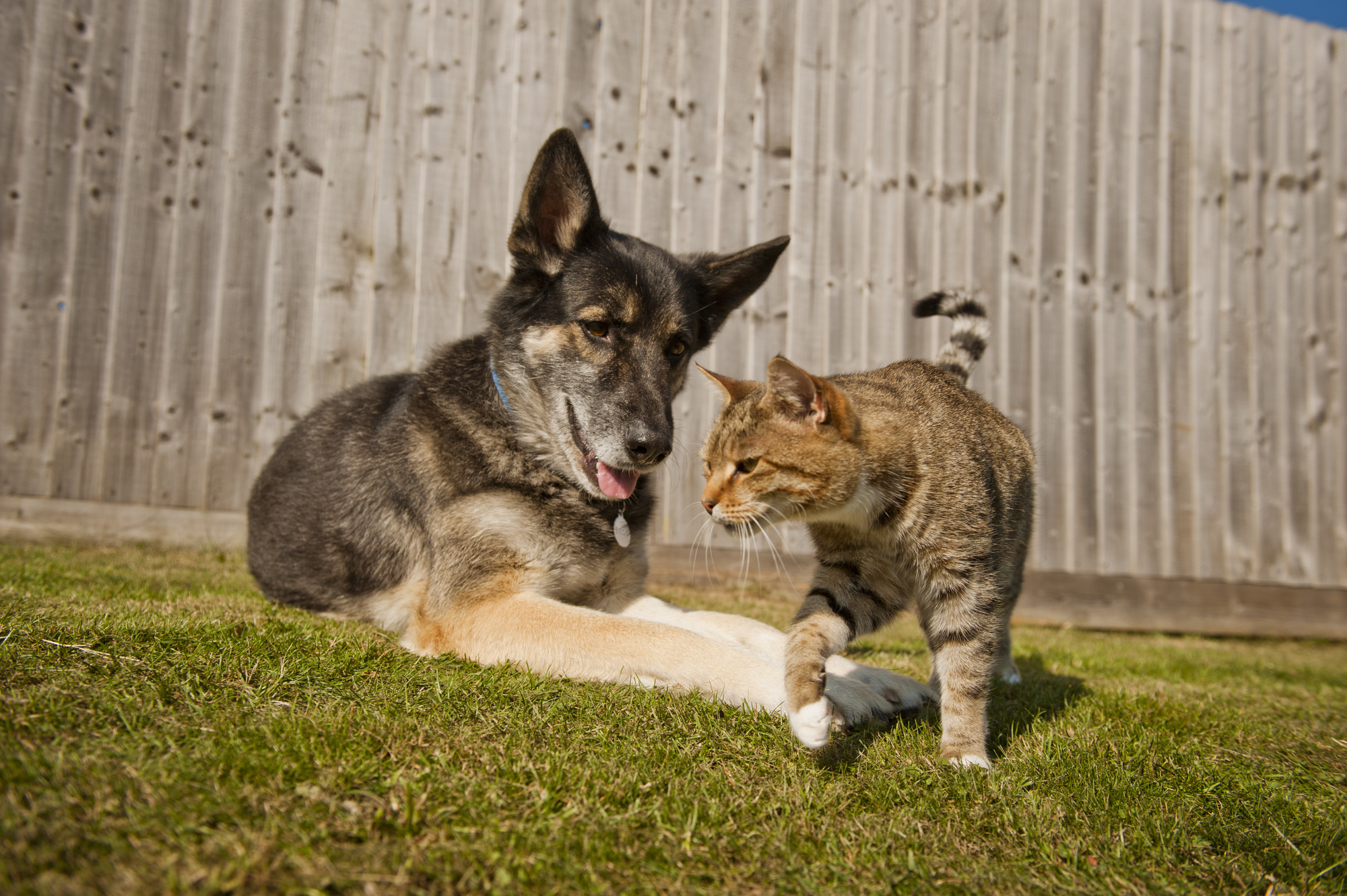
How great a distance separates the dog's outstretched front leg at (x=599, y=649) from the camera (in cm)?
262

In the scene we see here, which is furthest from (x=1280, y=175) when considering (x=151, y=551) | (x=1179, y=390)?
(x=151, y=551)

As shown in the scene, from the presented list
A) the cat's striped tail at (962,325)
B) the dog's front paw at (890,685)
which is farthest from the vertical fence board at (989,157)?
the dog's front paw at (890,685)

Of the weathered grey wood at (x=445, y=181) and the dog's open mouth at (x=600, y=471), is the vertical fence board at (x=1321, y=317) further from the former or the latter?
the weathered grey wood at (x=445, y=181)

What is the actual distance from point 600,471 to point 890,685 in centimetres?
150

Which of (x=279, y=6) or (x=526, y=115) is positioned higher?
(x=279, y=6)

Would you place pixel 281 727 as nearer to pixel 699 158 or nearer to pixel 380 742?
pixel 380 742

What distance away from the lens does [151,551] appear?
16.8 feet

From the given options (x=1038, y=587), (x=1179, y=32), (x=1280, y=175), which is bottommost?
(x=1038, y=587)

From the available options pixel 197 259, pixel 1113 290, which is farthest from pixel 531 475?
pixel 1113 290

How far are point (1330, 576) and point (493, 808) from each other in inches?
320

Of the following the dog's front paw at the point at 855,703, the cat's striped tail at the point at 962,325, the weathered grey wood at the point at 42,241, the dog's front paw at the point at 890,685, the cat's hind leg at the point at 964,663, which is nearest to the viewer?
the cat's hind leg at the point at 964,663

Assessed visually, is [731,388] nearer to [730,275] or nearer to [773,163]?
[730,275]

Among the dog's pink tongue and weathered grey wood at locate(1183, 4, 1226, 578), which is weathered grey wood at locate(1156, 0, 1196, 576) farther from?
the dog's pink tongue

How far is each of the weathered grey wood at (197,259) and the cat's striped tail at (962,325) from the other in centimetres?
508
